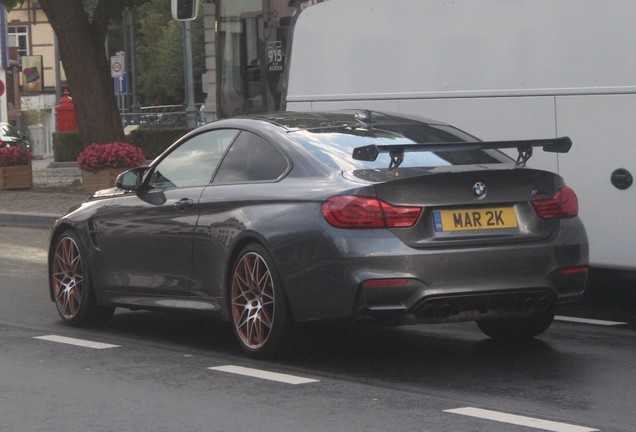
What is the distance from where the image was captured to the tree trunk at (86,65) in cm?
2500

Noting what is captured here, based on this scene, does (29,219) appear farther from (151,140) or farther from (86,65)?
(151,140)

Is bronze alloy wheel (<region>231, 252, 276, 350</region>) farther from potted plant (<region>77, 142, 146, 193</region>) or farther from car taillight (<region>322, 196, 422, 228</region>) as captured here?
potted plant (<region>77, 142, 146, 193</region>)

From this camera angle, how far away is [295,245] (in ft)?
26.2

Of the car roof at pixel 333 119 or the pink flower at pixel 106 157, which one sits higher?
the car roof at pixel 333 119

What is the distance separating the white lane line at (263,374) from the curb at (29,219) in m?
12.9

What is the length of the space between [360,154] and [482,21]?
3717 mm

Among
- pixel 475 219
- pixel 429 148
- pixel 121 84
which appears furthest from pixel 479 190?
pixel 121 84

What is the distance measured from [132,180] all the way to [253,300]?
161cm

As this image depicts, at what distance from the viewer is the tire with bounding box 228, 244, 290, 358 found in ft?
26.8

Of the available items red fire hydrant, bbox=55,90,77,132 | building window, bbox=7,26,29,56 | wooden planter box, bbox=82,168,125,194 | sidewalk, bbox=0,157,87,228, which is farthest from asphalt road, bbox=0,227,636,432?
building window, bbox=7,26,29,56

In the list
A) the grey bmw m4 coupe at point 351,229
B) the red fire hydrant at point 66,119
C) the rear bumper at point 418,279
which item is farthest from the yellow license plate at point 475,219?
the red fire hydrant at point 66,119

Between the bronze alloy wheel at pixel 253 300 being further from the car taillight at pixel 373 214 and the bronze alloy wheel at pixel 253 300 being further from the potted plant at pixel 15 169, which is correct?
the potted plant at pixel 15 169

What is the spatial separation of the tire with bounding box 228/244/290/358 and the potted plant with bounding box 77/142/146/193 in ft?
54.2

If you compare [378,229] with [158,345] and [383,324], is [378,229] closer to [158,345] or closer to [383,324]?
[383,324]
